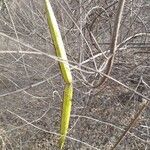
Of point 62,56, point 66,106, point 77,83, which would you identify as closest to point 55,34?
point 62,56

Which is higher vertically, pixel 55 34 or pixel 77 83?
pixel 55 34

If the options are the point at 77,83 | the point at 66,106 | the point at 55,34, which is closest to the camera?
the point at 55,34

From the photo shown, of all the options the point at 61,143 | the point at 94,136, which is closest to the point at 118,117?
the point at 94,136

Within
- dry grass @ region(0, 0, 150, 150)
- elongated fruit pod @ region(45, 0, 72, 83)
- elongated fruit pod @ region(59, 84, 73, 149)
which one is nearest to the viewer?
elongated fruit pod @ region(45, 0, 72, 83)

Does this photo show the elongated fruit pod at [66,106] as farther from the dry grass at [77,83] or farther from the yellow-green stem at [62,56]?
the dry grass at [77,83]

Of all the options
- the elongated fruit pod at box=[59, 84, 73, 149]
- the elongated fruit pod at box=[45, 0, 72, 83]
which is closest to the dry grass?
the elongated fruit pod at box=[59, 84, 73, 149]

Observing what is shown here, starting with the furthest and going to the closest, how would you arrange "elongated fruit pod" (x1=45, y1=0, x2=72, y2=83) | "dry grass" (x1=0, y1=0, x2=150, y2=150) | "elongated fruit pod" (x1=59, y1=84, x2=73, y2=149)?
1. "dry grass" (x1=0, y1=0, x2=150, y2=150)
2. "elongated fruit pod" (x1=59, y1=84, x2=73, y2=149)
3. "elongated fruit pod" (x1=45, y1=0, x2=72, y2=83)

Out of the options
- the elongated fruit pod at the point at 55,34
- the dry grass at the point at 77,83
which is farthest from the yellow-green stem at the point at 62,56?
the dry grass at the point at 77,83

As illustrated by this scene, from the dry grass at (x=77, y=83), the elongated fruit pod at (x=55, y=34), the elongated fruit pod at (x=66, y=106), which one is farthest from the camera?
the dry grass at (x=77, y=83)

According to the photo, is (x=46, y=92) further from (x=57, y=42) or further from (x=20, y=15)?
(x=57, y=42)

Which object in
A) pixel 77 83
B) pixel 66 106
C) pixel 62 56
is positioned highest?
pixel 62 56

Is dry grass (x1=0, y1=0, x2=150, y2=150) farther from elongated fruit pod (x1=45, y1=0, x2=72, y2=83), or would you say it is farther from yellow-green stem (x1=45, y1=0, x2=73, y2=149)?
elongated fruit pod (x1=45, y1=0, x2=72, y2=83)

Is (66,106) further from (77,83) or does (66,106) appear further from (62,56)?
(77,83)
